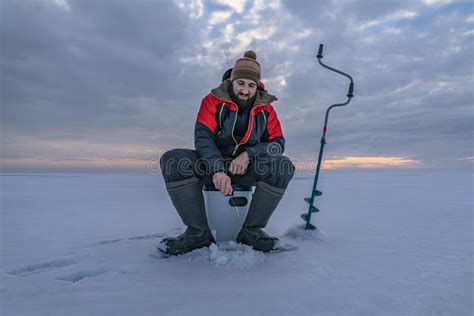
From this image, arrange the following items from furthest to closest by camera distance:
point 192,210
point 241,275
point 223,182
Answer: point 192,210
point 223,182
point 241,275

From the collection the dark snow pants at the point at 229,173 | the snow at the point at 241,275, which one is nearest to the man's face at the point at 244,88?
the dark snow pants at the point at 229,173

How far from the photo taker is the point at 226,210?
2121 mm

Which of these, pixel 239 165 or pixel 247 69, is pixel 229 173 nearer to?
pixel 239 165

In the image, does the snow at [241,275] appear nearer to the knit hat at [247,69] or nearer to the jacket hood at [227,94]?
the jacket hood at [227,94]

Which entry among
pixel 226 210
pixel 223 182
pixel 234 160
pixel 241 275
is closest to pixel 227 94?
pixel 234 160

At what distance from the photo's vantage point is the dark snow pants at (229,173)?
6.37ft

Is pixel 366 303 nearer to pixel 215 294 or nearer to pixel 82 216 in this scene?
pixel 215 294

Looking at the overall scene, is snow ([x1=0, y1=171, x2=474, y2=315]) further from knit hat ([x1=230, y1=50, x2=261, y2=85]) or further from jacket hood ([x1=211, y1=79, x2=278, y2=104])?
knit hat ([x1=230, y1=50, x2=261, y2=85])

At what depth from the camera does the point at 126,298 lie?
1.26 metres

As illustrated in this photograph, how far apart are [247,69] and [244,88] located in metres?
0.14

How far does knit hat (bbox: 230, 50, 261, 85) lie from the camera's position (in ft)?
7.09

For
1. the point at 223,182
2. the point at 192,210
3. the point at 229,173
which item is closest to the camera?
the point at 223,182

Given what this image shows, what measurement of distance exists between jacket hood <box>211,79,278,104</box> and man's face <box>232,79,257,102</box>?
2.7 inches

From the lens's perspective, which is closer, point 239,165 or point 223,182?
point 223,182
